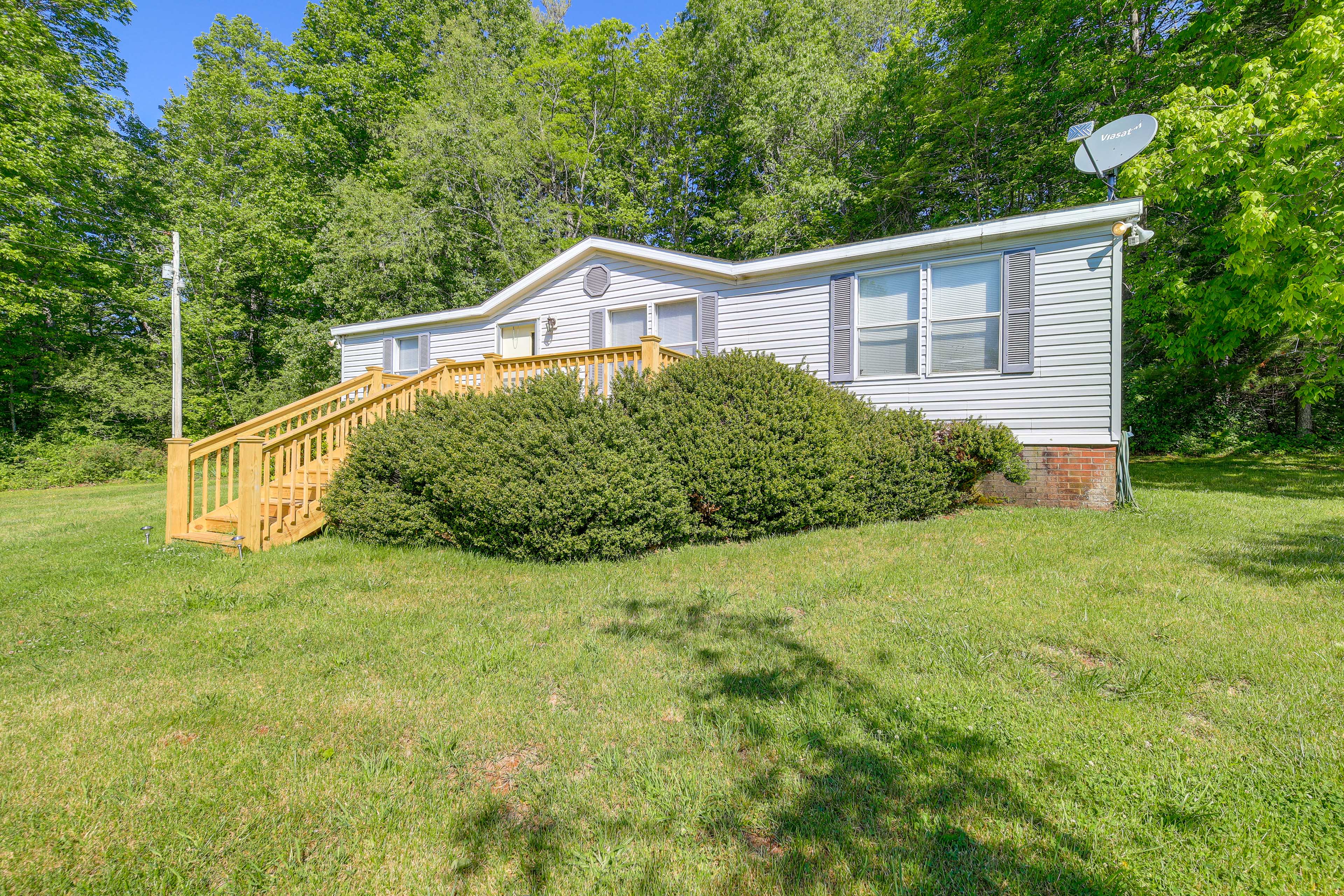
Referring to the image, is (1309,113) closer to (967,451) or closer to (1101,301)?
(1101,301)

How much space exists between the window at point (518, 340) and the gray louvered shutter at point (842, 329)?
221 inches

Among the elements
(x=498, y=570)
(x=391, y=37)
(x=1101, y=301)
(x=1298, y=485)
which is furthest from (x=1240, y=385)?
(x=391, y=37)

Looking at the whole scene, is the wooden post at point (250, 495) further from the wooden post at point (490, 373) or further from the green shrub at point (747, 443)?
the green shrub at point (747, 443)

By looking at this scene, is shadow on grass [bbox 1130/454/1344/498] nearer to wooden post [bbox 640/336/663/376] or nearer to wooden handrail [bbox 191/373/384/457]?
wooden post [bbox 640/336/663/376]

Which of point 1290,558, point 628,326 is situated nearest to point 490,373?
point 628,326

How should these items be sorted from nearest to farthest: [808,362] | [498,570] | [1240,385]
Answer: [498,570], [808,362], [1240,385]

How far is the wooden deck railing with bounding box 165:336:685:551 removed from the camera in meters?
5.85

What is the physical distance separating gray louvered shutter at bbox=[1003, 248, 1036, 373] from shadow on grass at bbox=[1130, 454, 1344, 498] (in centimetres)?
374

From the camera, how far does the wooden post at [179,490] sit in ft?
20.6

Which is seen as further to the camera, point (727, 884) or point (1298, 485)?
point (1298, 485)

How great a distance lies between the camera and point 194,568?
17.1 feet

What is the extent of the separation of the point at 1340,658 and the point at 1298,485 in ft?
28.1

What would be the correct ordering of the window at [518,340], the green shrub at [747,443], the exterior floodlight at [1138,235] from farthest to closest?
the window at [518,340] < the exterior floodlight at [1138,235] < the green shrub at [747,443]

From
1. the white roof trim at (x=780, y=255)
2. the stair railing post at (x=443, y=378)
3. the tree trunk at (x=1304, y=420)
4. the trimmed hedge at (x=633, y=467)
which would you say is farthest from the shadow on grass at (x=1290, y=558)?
the tree trunk at (x=1304, y=420)
